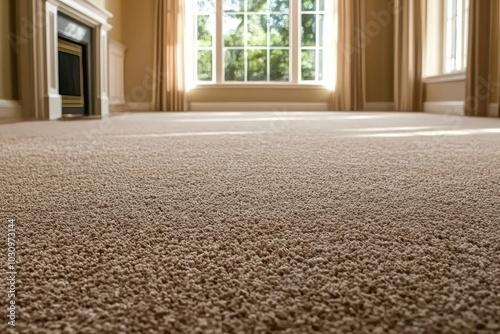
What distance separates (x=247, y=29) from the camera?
276 inches

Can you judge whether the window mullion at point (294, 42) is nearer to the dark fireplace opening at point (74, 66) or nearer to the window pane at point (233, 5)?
the window pane at point (233, 5)

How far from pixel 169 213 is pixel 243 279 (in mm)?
324

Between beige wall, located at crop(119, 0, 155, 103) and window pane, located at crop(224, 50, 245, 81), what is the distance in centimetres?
88

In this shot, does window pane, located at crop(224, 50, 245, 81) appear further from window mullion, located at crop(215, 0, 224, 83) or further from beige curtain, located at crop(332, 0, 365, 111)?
beige curtain, located at crop(332, 0, 365, 111)

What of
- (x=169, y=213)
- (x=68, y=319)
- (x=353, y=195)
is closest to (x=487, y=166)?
(x=353, y=195)

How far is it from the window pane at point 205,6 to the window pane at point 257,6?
0.43m

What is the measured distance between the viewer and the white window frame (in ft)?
22.7

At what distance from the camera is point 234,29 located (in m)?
7.01

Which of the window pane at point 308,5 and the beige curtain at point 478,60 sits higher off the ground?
the window pane at point 308,5

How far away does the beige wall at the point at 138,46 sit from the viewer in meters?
6.88

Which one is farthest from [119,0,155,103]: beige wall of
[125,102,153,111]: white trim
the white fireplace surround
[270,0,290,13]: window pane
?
the white fireplace surround

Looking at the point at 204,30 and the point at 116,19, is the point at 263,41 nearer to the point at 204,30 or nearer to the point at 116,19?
the point at 204,30

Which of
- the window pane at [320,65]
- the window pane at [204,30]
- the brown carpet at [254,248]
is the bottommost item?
the brown carpet at [254,248]

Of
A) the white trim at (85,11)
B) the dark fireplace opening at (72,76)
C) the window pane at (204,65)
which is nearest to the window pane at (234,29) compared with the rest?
the window pane at (204,65)
